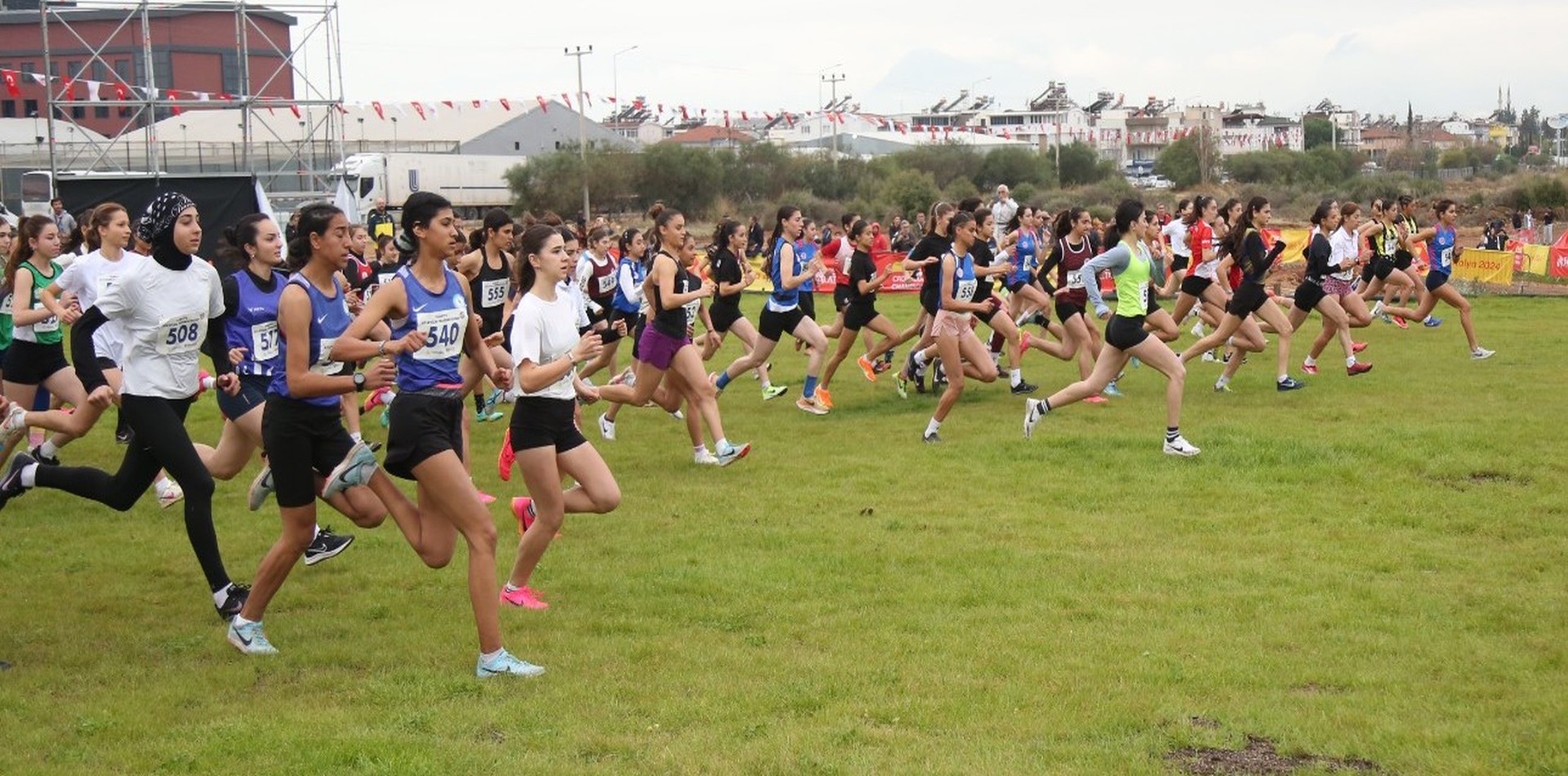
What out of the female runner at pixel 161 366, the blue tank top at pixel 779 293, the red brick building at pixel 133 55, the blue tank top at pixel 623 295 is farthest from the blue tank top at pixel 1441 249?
the red brick building at pixel 133 55

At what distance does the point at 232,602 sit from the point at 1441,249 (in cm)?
1667

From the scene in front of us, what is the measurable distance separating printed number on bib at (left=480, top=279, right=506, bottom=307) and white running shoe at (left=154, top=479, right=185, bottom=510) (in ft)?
10.3

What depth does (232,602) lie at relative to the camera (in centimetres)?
823

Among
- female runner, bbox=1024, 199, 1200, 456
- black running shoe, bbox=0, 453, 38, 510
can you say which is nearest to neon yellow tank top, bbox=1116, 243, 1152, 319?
female runner, bbox=1024, 199, 1200, 456

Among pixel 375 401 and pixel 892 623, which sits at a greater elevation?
pixel 375 401

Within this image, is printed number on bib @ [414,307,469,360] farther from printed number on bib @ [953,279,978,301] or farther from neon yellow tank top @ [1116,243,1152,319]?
printed number on bib @ [953,279,978,301]

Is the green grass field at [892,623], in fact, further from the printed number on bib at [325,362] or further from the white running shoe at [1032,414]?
the printed number on bib at [325,362]

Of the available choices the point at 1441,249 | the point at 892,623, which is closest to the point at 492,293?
the point at 892,623

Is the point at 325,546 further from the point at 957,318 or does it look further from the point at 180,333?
the point at 957,318

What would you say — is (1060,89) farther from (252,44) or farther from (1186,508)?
(1186,508)

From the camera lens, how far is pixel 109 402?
27.0 ft

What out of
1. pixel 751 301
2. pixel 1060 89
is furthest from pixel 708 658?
pixel 1060 89

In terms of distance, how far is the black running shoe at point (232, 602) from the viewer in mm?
8180

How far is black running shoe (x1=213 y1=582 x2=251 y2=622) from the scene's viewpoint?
8180mm
